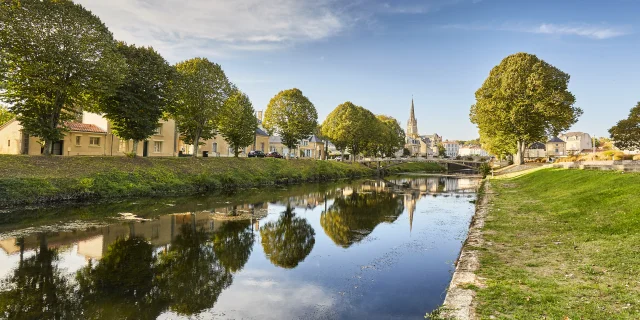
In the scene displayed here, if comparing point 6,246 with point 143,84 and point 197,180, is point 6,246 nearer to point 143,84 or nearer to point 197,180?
point 197,180

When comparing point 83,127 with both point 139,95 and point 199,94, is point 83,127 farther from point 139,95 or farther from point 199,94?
point 199,94

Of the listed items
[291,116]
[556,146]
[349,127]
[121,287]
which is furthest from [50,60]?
[556,146]

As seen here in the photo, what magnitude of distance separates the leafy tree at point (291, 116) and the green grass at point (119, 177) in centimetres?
1534

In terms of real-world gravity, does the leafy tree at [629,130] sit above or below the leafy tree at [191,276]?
above

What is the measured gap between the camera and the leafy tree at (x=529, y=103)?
4812 cm

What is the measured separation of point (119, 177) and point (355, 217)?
2176cm

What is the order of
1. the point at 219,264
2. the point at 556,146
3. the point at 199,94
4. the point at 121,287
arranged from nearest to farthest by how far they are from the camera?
the point at 121,287 < the point at 219,264 < the point at 199,94 < the point at 556,146

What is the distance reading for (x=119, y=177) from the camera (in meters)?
32.4

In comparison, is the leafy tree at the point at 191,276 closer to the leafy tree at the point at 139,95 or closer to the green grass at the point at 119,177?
the green grass at the point at 119,177

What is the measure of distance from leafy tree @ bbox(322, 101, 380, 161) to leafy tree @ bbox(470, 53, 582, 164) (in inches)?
1291

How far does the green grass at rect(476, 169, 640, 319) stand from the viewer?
23.4 feet

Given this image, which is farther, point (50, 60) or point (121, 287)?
point (50, 60)

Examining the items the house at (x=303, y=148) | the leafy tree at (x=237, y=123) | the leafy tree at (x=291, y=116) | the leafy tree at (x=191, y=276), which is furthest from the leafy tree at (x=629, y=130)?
the house at (x=303, y=148)

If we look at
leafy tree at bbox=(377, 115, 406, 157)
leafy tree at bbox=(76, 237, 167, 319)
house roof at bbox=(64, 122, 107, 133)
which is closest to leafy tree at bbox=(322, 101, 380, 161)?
leafy tree at bbox=(377, 115, 406, 157)
